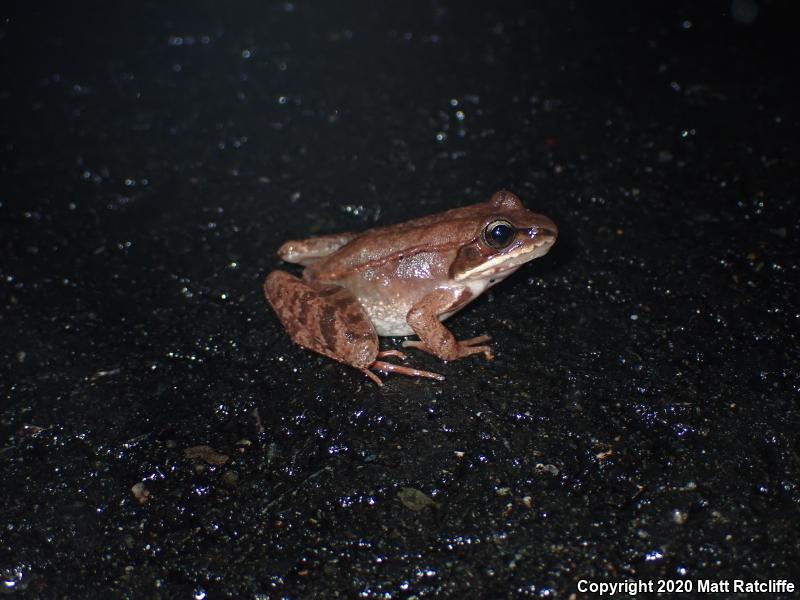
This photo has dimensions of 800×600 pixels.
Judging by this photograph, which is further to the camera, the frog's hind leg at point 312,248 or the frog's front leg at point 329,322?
the frog's hind leg at point 312,248

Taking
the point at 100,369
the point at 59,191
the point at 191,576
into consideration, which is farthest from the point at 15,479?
the point at 59,191

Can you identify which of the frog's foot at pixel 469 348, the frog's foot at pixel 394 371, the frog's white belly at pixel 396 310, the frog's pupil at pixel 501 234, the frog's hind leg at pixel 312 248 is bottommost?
the frog's foot at pixel 394 371

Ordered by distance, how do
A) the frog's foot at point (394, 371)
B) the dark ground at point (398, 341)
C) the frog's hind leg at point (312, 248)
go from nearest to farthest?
the dark ground at point (398, 341) < the frog's foot at point (394, 371) < the frog's hind leg at point (312, 248)

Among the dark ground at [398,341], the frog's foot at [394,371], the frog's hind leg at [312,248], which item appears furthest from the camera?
the frog's hind leg at [312,248]

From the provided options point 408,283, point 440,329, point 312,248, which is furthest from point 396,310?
point 312,248

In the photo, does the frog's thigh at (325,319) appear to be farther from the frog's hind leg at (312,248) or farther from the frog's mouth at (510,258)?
the frog's mouth at (510,258)

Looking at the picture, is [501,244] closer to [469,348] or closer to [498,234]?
[498,234]

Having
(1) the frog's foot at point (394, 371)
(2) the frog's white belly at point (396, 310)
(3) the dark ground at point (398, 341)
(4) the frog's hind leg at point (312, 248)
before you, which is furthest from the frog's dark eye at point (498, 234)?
(4) the frog's hind leg at point (312, 248)
